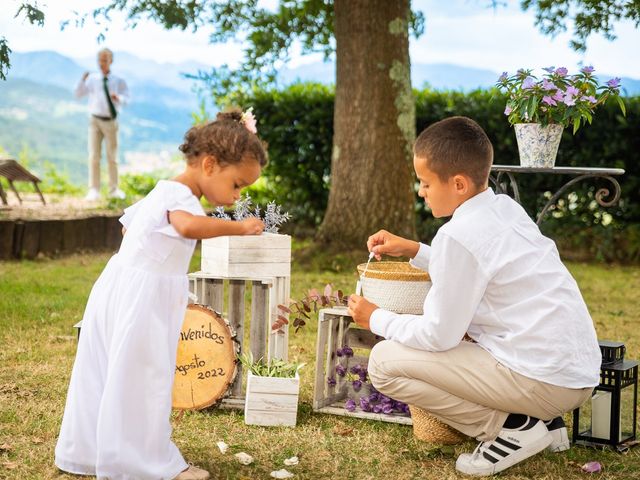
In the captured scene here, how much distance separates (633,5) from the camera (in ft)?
24.8

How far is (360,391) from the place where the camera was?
3955mm

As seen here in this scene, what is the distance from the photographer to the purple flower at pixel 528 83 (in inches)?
156

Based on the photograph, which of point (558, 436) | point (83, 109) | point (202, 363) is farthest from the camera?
point (83, 109)

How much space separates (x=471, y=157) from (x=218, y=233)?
0.95 meters

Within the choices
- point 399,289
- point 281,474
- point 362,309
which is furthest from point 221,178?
point 281,474

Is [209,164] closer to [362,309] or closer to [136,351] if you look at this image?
[136,351]

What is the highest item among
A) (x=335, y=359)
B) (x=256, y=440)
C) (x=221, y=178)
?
(x=221, y=178)

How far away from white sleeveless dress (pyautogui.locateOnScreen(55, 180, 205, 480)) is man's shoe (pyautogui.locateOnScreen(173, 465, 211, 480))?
0.03m

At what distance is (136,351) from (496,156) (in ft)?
23.1

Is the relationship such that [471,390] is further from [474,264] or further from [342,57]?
[342,57]

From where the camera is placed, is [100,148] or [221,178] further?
[100,148]

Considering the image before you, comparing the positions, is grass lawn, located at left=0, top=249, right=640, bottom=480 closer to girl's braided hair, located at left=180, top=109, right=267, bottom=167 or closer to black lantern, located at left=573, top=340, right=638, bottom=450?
black lantern, located at left=573, top=340, right=638, bottom=450

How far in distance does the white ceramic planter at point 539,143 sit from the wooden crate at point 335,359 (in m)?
1.09

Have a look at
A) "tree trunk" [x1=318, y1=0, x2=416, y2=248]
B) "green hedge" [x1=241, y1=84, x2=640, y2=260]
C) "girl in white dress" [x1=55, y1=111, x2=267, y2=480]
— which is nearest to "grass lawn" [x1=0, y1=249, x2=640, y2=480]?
"girl in white dress" [x1=55, y1=111, x2=267, y2=480]
